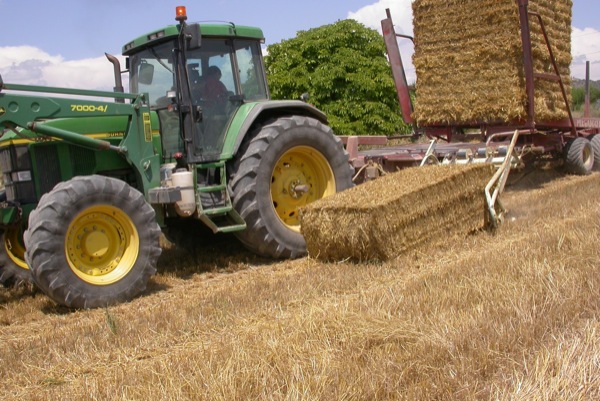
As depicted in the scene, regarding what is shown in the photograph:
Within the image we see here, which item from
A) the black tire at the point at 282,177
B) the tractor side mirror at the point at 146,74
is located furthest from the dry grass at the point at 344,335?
the tractor side mirror at the point at 146,74

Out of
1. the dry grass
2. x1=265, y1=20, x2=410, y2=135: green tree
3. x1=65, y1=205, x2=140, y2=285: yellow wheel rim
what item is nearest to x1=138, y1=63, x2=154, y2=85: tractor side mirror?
x1=65, y1=205, x2=140, y2=285: yellow wheel rim

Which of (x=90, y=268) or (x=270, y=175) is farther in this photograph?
(x=270, y=175)

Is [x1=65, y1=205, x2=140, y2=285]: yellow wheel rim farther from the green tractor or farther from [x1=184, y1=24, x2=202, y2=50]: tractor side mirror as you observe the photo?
[x1=184, y1=24, x2=202, y2=50]: tractor side mirror

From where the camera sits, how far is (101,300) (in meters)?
5.07

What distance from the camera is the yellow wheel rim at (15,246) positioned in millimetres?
5844

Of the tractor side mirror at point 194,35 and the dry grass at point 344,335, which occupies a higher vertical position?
the tractor side mirror at point 194,35

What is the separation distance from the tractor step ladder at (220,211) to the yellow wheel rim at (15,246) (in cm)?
158

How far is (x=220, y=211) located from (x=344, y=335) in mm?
2820

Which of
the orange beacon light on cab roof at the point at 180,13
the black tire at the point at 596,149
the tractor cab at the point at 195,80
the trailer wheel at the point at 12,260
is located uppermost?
the orange beacon light on cab roof at the point at 180,13

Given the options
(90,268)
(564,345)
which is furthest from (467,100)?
(564,345)

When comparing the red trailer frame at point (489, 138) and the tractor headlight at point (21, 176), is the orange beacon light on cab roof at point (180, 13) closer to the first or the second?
the tractor headlight at point (21, 176)

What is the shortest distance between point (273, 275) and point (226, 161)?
3.97ft

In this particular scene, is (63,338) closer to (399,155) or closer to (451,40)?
(399,155)

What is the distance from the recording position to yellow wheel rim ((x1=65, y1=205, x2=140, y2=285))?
16.8 ft
